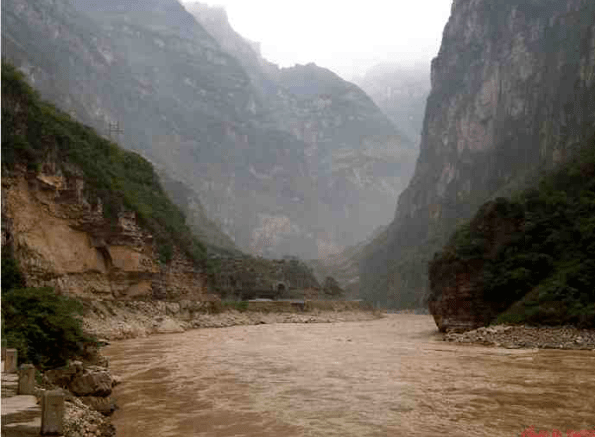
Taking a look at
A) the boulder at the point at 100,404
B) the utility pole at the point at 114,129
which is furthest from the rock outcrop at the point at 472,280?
the utility pole at the point at 114,129

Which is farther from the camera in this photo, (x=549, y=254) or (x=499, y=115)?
(x=499, y=115)

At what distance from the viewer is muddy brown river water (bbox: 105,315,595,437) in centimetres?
1541

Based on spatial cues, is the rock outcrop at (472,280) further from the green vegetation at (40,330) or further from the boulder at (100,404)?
the boulder at (100,404)

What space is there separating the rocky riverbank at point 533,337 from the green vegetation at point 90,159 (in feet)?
119

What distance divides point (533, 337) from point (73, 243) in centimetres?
3818

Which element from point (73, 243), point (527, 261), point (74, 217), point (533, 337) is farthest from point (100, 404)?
point (74, 217)

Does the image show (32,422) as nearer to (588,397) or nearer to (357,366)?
(588,397)

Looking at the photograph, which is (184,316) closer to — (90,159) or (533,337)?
(90,159)

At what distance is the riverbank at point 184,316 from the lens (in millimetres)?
48938

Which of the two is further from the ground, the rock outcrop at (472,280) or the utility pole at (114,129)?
the utility pole at (114,129)

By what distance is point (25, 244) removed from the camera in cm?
4753

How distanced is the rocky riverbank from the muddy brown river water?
2730 millimetres

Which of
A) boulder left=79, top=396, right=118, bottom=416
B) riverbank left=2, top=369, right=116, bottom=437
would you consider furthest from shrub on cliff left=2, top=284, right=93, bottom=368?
riverbank left=2, top=369, right=116, bottom=437

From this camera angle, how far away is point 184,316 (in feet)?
215
